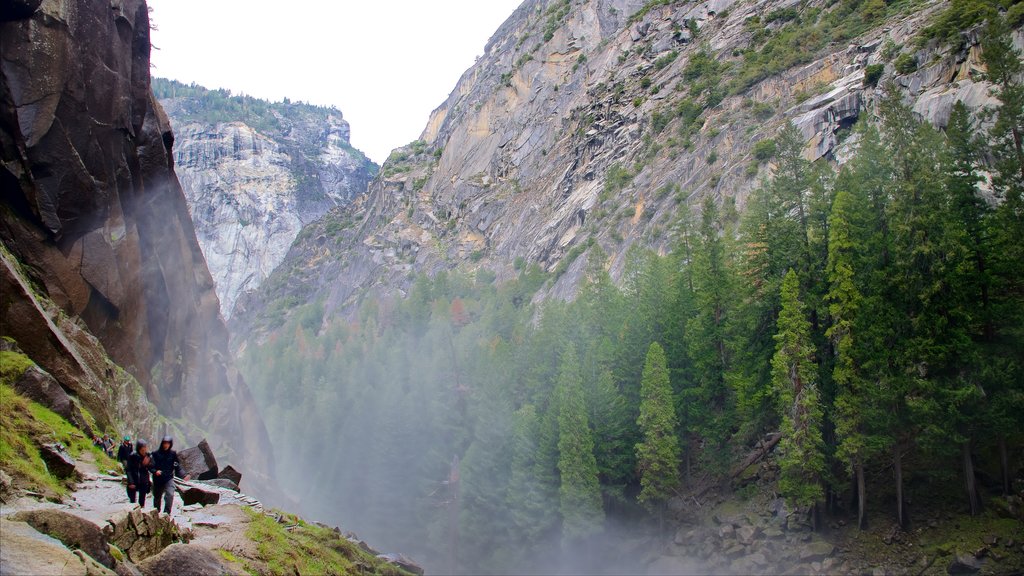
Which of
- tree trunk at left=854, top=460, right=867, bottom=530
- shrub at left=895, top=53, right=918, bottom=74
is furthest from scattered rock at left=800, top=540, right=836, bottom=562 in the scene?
shrub at left=895, top=53, right=918, bottom=74

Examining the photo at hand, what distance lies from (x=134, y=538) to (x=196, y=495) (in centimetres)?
790

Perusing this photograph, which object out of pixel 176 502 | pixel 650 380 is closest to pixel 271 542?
pixel 176 502

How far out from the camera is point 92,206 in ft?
92.2

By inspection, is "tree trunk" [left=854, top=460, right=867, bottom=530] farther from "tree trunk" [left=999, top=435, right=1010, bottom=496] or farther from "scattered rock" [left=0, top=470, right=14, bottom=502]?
"scattered rock" [left=0, top=470, right=14, bottom=502]

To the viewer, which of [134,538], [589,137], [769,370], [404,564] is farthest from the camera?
[589,137]

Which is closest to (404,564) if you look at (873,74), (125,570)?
(125,570)

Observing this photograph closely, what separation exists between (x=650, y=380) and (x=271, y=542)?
74.0ft

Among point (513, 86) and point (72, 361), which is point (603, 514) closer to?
point (72, 361)

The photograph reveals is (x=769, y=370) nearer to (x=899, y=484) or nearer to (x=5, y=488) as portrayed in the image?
(x=899, y=484)

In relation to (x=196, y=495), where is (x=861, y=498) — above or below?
below

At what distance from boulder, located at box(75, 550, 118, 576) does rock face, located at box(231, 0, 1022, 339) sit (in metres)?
42.3

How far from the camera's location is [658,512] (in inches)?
1465

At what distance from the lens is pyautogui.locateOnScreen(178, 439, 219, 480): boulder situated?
26.5 meters

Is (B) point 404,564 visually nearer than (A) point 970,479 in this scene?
No
